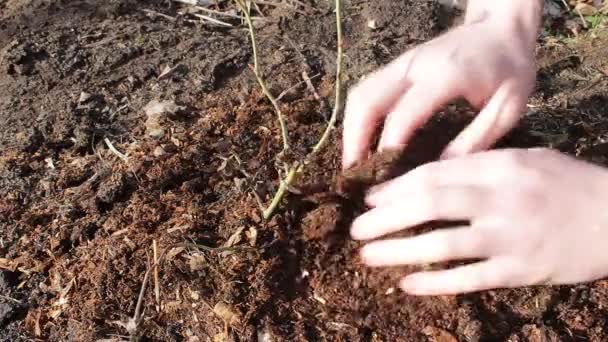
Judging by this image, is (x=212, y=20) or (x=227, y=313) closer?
(x=227, y=313)

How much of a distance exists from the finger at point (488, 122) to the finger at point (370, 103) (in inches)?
5.2

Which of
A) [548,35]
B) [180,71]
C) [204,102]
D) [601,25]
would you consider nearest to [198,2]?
[180,71]

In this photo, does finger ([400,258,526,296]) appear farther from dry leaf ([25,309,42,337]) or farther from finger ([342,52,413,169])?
dry leaf ([25,309,42,337])

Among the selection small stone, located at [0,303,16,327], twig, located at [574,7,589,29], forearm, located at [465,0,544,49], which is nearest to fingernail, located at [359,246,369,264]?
forearm, located at [465,0,544,49]

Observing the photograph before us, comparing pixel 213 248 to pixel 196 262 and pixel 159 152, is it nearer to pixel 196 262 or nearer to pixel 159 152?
pixel 196 262

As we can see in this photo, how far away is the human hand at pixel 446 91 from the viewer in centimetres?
132

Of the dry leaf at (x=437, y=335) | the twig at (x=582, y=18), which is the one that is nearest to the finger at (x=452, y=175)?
the dry leaf at (x=437, y=335)

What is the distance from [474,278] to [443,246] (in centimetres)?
8

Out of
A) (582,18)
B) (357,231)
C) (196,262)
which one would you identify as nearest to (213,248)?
(196,262)

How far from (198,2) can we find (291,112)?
68 centimetres

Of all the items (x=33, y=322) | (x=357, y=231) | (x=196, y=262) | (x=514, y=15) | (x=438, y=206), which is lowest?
(x=33, y=322)

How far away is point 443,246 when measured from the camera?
116 cm

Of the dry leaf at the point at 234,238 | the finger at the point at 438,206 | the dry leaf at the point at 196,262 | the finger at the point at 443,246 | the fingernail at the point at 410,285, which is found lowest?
the dry leaf at the point at 196,262

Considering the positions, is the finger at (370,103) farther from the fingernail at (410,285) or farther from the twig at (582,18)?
the twig at (582,18)
